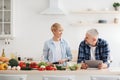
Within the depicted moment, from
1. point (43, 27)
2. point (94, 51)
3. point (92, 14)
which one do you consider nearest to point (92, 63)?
point (94, 51)

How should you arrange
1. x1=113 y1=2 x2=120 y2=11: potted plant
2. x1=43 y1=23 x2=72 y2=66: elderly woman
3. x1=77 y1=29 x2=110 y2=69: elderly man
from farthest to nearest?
x1=113 y1=2 x2=120 y2=11: potted plant, x1=43 y1=23 x2=72 y2=66: elderly woman, x1=77 y1=29 x2=110 y2=69: elderly man

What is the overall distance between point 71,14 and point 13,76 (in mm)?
3098

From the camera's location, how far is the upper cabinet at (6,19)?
584cm

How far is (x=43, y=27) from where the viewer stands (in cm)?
602

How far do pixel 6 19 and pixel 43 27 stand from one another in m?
0.79

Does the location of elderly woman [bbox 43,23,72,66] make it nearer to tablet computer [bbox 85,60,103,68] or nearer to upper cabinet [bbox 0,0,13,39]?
tablet computer [bbox 85,60,103,68]

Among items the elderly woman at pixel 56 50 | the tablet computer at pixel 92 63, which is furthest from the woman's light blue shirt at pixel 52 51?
the tablet computer at pixel 92 63

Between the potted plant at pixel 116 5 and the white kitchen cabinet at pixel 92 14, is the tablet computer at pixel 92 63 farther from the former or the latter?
the potted plant at pixel 116 5

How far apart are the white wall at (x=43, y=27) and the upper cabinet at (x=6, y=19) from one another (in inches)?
5.0

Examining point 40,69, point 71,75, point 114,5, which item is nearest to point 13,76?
point 40,69

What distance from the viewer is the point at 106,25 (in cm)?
588

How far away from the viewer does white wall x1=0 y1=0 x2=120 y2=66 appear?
5.89 m

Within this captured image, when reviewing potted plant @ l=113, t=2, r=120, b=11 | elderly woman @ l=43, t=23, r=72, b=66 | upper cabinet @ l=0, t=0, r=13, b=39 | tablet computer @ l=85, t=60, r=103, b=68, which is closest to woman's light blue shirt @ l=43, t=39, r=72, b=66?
elderly woman @ l=43, t=23, r=72, b=66

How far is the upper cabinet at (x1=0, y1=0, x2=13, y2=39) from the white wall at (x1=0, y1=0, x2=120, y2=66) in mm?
128
